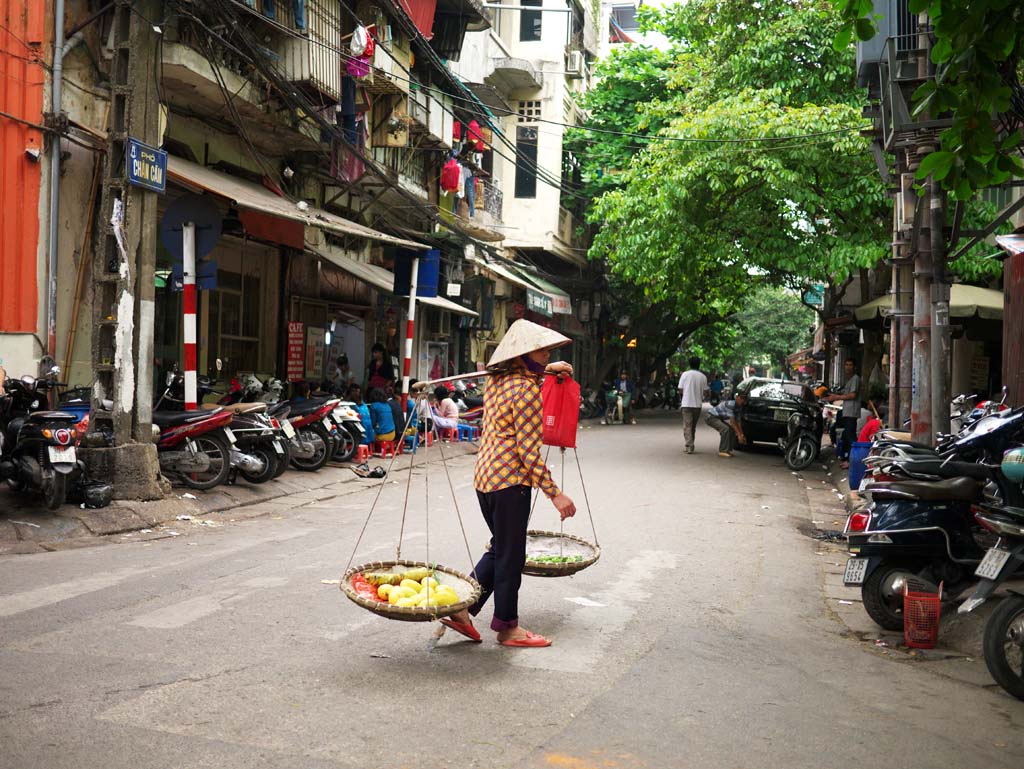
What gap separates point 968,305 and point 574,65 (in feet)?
69.4

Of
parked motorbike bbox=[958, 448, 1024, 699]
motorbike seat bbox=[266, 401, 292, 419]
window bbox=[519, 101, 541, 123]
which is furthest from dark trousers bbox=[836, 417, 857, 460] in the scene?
window bbox=[519, 101, 541, 123]

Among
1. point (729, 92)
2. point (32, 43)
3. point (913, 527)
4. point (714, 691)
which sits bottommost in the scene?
point (714, 691)

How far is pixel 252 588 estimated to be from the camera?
655 centimetres

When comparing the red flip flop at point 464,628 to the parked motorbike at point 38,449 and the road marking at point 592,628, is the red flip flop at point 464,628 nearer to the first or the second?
the road marking at point 592,628

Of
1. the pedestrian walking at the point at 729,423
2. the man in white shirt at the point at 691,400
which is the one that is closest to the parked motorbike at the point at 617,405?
the pedestrian walking at the point at 729,423

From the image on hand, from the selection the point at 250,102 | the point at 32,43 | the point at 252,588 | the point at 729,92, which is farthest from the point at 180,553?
the point at 729,92

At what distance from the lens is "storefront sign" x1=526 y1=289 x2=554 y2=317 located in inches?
1148

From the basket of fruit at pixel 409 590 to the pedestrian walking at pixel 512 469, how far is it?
0.54 feet

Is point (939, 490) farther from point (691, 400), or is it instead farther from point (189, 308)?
point (691, 400)

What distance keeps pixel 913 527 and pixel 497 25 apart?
26.1 metres

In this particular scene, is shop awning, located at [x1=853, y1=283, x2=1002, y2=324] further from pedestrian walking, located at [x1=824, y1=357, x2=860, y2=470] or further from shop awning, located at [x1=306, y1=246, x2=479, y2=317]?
shop awning, located at [x1=306, y1=246, x2=479, y2=317]

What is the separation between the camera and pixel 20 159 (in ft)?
33.6

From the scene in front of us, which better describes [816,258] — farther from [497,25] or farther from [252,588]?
[497,25]

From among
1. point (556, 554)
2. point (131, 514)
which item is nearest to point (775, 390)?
point (131, 514)
